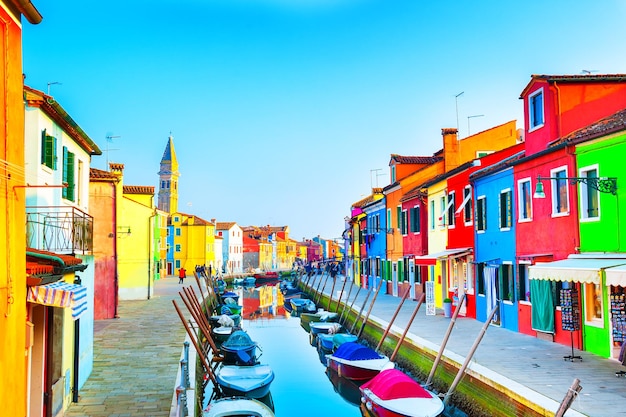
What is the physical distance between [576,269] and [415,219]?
1777 cm

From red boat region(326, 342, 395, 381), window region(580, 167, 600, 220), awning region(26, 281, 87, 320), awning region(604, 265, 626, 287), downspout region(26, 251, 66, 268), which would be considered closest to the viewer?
awning region(26, 281, 87, 320)

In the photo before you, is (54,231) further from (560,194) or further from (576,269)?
(560,194)

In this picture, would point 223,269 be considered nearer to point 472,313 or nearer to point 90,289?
point 472,313

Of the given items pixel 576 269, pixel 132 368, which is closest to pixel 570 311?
pixel 576 269

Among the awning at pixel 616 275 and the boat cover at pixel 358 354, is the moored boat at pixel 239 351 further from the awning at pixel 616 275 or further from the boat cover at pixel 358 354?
the awning at pixel 616 275

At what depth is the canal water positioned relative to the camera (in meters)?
17.6

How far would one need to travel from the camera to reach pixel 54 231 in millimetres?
13844

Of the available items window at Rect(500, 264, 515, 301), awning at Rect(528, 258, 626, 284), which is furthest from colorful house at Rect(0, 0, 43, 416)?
window at Rect(500, 264, 515, 301)

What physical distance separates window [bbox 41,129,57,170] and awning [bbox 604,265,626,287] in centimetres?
1259

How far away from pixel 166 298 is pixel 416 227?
1647 cm

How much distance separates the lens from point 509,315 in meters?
19.5

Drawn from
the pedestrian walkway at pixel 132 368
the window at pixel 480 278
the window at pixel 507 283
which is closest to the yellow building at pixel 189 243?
the pedestrian walkway at pixel 132 368

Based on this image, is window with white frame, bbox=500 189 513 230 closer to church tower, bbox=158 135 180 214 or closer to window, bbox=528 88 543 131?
window, bbox=528 88 543 131

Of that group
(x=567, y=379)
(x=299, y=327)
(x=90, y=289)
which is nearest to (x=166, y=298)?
(x=299, y=327)
